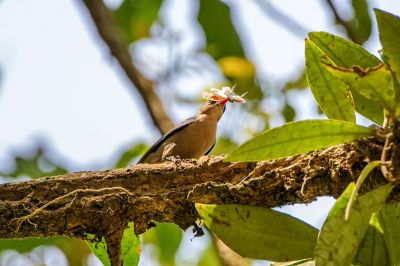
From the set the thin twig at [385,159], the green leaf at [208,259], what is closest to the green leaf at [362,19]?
the green leaf at [208,259]

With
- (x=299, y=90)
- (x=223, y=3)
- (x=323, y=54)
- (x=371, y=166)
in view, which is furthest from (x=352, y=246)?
(x=299, y=90)

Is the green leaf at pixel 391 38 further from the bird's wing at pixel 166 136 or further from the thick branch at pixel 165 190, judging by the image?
the bird's wing at pixel 166 136

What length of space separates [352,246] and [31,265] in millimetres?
2556

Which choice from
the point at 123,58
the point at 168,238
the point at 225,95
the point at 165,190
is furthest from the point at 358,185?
the point at 123,58

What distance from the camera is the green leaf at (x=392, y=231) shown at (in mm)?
1940

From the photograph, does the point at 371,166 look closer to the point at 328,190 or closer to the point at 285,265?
the point at 328,190

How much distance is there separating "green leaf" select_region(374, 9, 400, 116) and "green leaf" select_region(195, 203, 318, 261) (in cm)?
41

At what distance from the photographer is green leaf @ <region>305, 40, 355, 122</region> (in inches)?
77.1

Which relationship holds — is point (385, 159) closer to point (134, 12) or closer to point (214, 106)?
point (214, 106)

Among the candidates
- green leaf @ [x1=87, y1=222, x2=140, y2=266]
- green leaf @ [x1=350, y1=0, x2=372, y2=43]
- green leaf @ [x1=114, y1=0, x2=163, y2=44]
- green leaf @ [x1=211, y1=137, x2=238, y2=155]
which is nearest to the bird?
green leaf @ [x1=211, y1=137, x2=238, y2=155]

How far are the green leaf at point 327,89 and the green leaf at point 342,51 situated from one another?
28 millimetres

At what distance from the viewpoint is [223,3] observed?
4.04 meters

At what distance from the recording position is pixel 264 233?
6.25 ft

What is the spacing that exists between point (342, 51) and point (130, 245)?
868 mm
